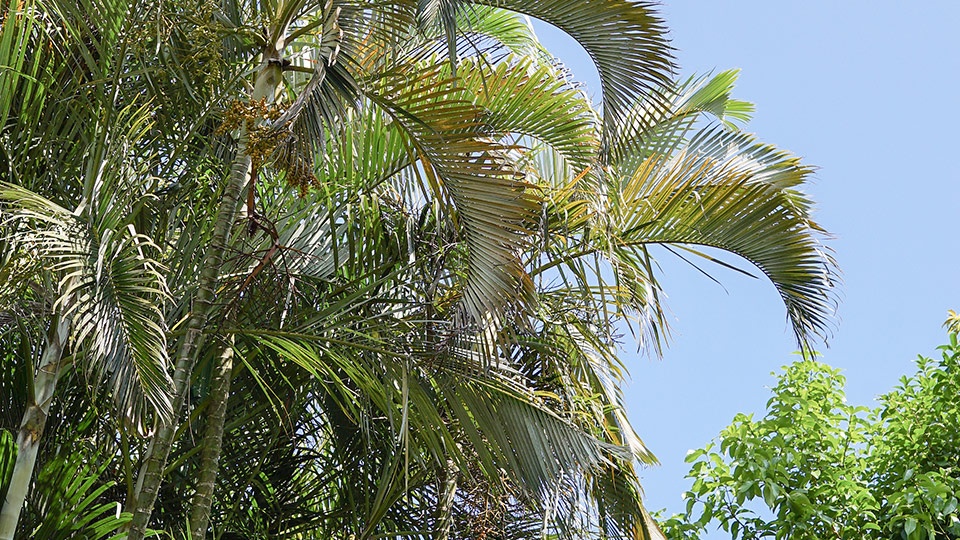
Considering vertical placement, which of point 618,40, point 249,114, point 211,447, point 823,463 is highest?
point 618,40

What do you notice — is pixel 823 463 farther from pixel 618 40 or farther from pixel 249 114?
pixel 249 114

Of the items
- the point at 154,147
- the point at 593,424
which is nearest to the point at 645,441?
the point at 593,424

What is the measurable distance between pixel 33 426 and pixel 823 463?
4509mm

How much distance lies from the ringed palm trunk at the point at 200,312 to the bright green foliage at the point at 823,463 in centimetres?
354

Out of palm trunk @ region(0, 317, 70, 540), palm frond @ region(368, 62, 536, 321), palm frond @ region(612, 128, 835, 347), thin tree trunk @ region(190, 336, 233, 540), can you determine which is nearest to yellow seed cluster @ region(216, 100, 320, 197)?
palm frond @ region(368, 62, 536, 321)

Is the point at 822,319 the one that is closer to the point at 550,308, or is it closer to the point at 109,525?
the point at 550,308

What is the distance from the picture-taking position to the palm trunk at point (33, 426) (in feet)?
11.9

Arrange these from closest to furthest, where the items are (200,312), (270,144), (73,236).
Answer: (73,236), (270,144), (200,312)

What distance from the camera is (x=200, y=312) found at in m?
3.91

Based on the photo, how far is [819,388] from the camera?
6848mm

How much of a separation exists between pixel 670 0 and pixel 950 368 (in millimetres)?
3532

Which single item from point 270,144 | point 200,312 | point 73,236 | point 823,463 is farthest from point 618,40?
point 823,463

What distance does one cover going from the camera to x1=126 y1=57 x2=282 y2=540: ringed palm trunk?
379 cm

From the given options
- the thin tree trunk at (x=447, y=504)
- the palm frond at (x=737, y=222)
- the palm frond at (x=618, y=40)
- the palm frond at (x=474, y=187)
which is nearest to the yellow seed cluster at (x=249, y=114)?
the palm frond at (x=474, y=187)
